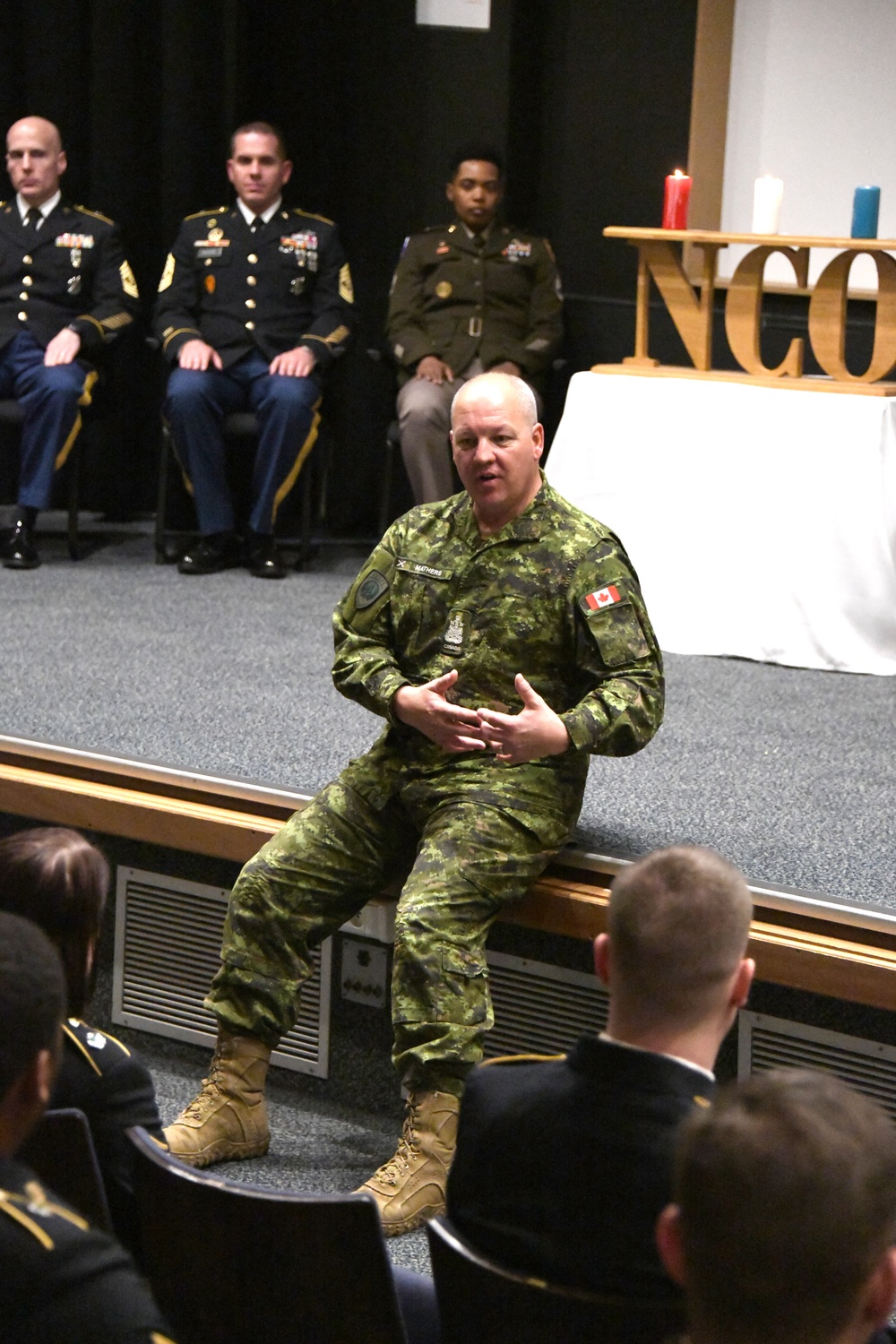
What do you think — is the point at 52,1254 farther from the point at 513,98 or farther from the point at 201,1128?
the point at 513,98

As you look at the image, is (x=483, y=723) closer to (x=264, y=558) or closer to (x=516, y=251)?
(x=264, y=558)

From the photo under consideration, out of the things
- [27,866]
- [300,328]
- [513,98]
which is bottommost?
[27,866]

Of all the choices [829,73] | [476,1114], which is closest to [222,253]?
[829,73]

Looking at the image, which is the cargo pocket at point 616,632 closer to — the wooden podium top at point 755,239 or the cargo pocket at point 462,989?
the cargo pocket at point 462,989

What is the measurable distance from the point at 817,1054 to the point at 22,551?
3.05m

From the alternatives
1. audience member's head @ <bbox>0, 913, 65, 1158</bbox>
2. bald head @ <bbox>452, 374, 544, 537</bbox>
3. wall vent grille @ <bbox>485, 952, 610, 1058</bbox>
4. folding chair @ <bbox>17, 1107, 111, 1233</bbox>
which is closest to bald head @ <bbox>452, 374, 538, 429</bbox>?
bald head @ <bbox>452, 374, 544, 537</bbox>

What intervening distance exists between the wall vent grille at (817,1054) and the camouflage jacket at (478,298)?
2.80 meters

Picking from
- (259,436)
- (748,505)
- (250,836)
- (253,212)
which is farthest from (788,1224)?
(253,212)

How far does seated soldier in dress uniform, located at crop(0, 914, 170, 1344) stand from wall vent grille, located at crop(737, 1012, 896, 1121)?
1.36 m

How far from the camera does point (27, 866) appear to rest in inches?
67.6

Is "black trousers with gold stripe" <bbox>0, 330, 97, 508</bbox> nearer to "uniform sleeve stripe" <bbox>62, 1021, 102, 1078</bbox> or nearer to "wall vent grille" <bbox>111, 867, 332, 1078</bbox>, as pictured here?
"wall vent grille" <bbox>111, 867, 332, 1078</bbox>

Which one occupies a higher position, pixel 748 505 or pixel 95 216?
pixel 95 216

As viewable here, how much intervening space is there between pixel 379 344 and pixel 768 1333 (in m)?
4.73

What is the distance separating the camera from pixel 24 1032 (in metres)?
1.14
